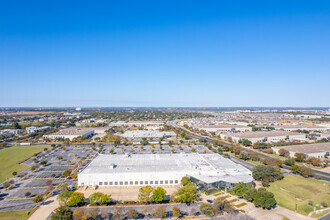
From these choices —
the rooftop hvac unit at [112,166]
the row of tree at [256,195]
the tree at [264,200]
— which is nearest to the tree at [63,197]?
the rooftop hvac unit at [112,166]

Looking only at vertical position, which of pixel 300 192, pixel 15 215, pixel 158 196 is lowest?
pixel 15 215

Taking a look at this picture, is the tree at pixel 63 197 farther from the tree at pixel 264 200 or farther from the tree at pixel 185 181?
the tree at pixel 264 200

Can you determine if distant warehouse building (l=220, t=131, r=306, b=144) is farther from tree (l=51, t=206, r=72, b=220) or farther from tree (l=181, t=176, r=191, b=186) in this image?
tree (l=51, t=206, r=72, b=220)

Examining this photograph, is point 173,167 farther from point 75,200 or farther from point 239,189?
point 75,200

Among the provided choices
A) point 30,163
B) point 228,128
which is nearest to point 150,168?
point 30,163

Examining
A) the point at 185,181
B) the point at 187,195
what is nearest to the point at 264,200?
the point at 187,195

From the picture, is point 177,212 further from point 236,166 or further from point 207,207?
point 236,166
